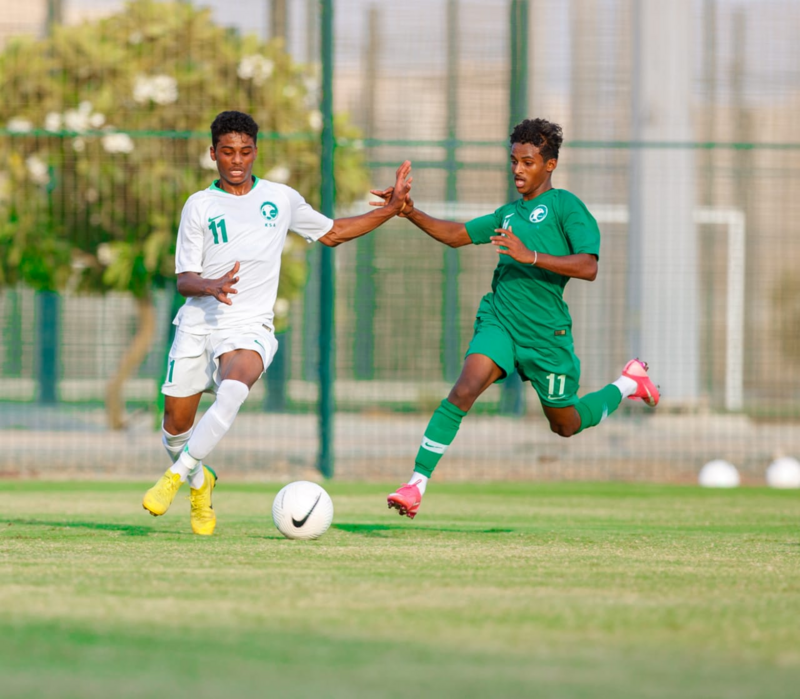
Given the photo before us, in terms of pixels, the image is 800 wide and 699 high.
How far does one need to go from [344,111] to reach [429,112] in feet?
5.73

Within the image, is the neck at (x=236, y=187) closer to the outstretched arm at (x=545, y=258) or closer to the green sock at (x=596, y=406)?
the outstretched arm at (x=545, y=258)

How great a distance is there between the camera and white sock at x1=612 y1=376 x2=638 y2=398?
7.57 metres

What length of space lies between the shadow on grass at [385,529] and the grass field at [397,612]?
2 cm

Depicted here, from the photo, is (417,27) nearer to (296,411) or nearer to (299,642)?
(296,411)

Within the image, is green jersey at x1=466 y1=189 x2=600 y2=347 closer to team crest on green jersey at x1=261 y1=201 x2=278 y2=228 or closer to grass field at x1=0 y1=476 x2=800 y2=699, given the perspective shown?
grass field at x1=0 y1=476 x2=800 y2=699

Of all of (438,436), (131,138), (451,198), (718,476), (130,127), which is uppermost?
(130,127)

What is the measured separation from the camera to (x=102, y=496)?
33.1 feet

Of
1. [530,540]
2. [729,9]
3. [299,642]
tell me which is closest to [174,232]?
[729,9]

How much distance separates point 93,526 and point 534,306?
277 cm

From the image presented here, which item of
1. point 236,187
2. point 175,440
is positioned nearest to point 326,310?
point 175,440

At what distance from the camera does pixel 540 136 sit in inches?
273

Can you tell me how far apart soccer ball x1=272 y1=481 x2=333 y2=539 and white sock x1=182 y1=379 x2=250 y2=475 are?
1.48 ft

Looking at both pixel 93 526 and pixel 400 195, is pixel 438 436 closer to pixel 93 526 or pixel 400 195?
pixel 400 195

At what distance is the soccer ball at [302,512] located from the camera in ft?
20.7
